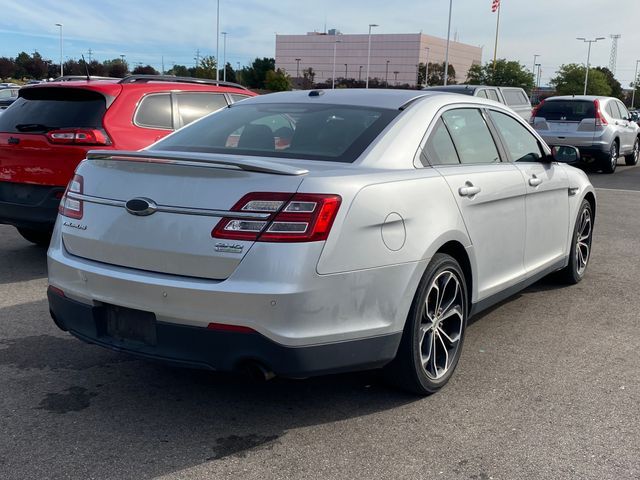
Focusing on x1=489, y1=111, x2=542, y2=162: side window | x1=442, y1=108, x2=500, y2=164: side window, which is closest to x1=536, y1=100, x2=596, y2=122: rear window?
x1=489, y1=111, x2=542, y2=162: side window

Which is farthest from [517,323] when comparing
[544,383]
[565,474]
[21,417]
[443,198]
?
[21,417]

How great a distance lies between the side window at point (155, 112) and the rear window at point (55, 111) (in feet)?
1.30

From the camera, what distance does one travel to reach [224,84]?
897cm

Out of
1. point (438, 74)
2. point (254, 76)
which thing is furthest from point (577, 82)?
point (254, 76)

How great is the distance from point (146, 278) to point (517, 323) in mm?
3057

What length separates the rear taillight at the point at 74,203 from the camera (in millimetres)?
3725

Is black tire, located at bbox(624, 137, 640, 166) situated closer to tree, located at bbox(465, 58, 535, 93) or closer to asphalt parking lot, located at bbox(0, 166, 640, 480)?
asphalt parking lot, located at bbox(0, 166, 640, 480)

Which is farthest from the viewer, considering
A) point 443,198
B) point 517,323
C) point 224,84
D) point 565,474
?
point 224,84

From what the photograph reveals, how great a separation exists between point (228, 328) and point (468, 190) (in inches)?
67.9

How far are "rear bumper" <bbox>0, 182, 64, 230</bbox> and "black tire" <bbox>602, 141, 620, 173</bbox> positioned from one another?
14432mm

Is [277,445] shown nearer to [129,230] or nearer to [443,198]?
[129,230]

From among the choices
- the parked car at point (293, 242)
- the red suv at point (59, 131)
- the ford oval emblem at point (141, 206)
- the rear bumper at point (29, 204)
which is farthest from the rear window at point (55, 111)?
the ford oval emblem at point (141, 206)

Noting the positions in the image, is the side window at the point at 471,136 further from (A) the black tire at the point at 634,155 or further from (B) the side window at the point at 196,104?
(A) the black tire at the point at 634,155

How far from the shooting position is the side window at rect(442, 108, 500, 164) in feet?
14.5
